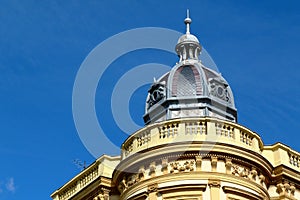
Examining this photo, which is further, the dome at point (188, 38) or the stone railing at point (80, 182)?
the dome at point (188, 38)

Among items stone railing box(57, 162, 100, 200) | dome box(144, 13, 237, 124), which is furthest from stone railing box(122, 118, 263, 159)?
dome box(144, 13, 237, 124)

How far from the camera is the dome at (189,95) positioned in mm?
35656

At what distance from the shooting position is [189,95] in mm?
35906

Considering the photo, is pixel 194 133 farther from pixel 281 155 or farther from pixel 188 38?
pixel 188 38

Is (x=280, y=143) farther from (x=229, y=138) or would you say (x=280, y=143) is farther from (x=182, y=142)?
(x=182, y=142)

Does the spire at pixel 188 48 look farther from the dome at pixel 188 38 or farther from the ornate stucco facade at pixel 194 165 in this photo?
the ornate stucco facade at pixel 194 165

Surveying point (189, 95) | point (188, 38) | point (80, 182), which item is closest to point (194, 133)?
point (189, 95)

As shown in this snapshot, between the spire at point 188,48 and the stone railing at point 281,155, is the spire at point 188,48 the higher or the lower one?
the higher one

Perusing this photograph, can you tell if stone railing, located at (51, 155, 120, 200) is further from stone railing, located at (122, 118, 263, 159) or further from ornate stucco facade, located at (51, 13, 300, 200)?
stone railing, located at (122, 118, 263, 159)

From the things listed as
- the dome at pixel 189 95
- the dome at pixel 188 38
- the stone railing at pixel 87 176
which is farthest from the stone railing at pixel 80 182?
the dome at pixel 188 38

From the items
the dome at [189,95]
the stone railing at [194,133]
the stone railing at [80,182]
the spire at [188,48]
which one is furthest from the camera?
the spire at [188,48]

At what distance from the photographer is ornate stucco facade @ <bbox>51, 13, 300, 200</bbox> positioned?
100ft

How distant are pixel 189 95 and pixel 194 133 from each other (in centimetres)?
451

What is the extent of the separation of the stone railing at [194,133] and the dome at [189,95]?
2.99 metres
